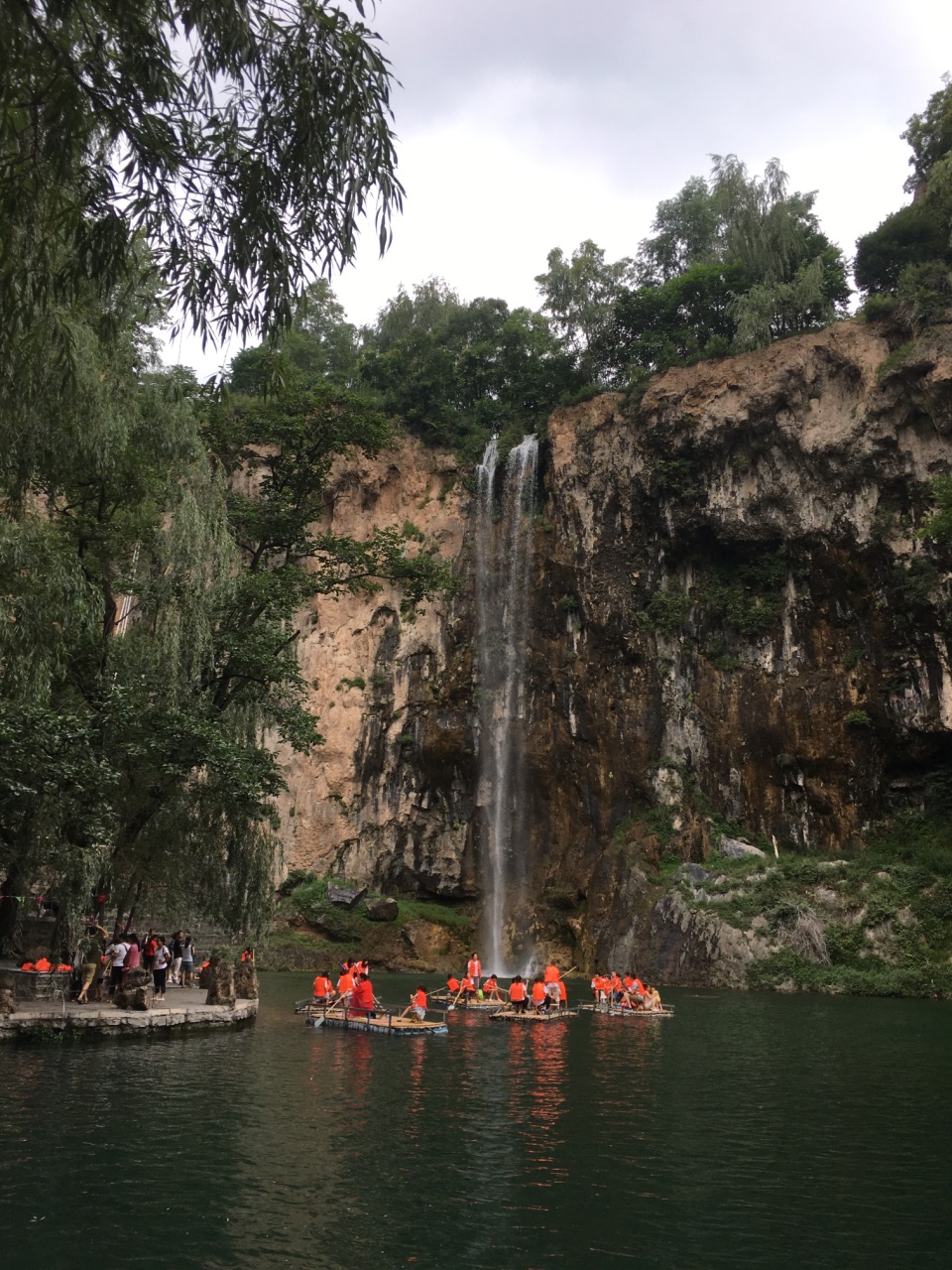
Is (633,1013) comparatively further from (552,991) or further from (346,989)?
(346,989)

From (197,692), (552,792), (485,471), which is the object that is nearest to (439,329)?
(485,471)

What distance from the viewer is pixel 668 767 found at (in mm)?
38000

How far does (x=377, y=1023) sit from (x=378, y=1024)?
29 millimetres

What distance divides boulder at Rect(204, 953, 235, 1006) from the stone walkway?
8.5 inches

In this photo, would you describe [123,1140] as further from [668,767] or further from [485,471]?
[485,471]

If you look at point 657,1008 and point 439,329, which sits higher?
point 439,329

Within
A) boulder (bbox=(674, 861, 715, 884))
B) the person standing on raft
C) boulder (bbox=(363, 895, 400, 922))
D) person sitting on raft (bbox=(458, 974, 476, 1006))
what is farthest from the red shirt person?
boulder (bbox=(363, 895, 400, 922))

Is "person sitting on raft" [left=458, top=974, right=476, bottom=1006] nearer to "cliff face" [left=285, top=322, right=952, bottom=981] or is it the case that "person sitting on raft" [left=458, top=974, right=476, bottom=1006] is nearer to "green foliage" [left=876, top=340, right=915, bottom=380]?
"cliff face" [left=285, top=322, right=952, bottom=981]

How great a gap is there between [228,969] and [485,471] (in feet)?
105

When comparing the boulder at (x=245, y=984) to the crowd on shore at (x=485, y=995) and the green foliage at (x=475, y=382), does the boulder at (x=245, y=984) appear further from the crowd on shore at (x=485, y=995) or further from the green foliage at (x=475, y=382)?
the green foliage at (x=475, y=382)

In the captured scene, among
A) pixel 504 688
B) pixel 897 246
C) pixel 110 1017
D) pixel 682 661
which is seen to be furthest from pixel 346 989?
pixel 897 246

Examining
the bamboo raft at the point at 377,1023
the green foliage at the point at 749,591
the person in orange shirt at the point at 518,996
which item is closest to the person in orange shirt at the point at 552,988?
the person in orange shirt at the point at 518,996

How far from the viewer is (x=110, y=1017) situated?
16.1m

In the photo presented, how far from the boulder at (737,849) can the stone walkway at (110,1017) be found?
66.7ft
